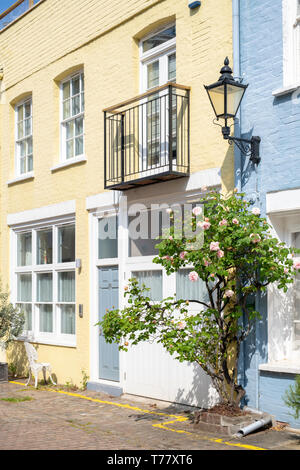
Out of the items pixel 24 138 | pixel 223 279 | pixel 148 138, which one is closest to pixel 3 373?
pixel 24 138

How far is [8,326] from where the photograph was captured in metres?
12.9

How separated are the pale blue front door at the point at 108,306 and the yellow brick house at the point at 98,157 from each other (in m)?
0.03

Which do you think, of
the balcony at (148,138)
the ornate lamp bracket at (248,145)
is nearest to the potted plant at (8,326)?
the balcony at (148,138)

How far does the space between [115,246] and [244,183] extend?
10.9ft

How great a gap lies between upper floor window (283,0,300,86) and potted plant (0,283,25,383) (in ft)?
24.3

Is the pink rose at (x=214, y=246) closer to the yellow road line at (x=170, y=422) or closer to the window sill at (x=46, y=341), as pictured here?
the yellow road line at (x=170, y=422)

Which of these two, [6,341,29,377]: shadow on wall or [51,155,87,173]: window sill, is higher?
[51,155,87,173]: window sill

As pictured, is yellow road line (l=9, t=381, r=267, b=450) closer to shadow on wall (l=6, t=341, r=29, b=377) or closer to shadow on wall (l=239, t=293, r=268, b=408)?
shadow on wall (l=239, t=293, r=268, b=408)

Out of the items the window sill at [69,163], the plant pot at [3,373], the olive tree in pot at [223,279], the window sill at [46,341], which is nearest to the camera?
the olive tree in pot at [223,279]

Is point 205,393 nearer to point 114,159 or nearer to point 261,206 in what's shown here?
point 261,206

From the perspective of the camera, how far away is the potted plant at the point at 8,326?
12.8m

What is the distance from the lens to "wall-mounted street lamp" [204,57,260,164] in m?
8.04

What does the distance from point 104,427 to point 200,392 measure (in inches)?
60.7

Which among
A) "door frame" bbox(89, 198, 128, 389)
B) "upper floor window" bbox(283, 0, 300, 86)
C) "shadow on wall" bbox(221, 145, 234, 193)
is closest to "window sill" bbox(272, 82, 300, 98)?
"upper floor window" bbox(283, 0, 300, 86)
